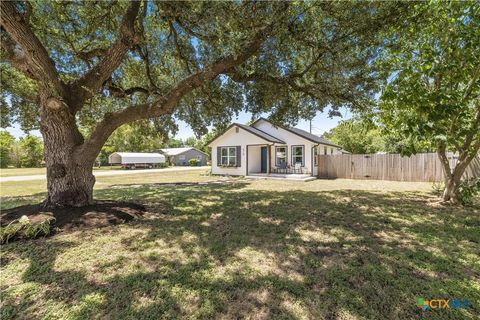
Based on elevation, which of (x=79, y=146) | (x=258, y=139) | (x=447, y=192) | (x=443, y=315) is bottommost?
(x=443, y=315)

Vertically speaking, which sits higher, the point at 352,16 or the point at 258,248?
the point at 352,16

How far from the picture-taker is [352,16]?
494 centimetres

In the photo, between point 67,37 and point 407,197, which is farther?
point 407,197

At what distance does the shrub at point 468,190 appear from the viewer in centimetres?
576

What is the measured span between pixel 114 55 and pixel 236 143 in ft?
41.6

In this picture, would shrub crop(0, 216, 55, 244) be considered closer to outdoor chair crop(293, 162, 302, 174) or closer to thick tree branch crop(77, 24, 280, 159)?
thick tree branch crop(77, 24, 280, 159)

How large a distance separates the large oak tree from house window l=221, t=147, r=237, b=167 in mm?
9471

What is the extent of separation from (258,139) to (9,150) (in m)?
45.7

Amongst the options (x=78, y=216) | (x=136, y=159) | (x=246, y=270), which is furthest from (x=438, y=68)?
(x=136, y=159)

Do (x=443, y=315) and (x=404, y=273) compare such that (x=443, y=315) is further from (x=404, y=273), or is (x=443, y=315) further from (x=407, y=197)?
(x=407, y=197)

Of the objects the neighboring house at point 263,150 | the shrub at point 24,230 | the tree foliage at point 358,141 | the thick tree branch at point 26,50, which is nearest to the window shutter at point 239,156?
the neighboring house at point 263,150

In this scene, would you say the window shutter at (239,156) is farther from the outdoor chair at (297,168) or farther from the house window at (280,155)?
the outdoor chair at (297,168)

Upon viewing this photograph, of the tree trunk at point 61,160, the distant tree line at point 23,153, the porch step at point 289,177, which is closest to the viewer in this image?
the tree trunk at point 61,160

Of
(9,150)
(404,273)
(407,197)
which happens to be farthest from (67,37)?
(9,150)
